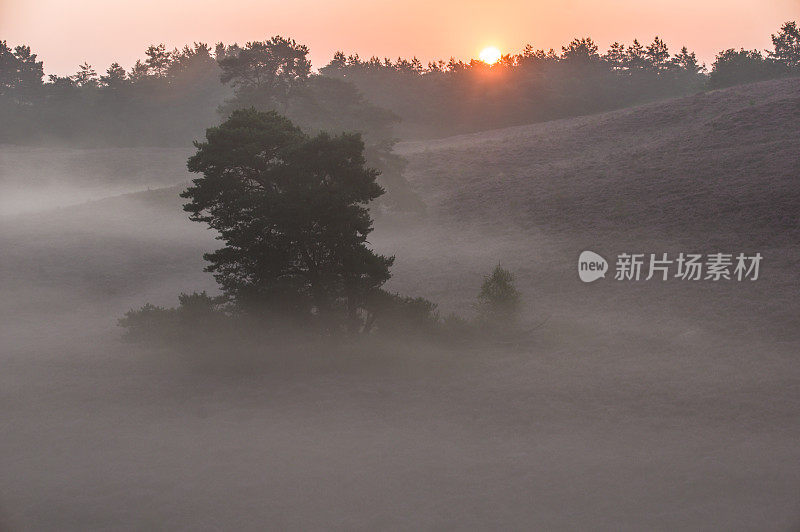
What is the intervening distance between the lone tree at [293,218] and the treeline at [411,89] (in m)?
60.9

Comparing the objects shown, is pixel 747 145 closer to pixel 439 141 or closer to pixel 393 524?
pixel 439 141

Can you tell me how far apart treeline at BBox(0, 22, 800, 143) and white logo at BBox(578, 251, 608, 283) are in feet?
182

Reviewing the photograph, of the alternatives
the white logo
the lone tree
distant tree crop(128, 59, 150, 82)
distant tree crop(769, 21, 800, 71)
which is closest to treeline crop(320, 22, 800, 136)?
distant tree crop(769, 21, 800, 71)

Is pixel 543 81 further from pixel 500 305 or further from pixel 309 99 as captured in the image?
pixel 500 305

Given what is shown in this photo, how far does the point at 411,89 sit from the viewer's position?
108 meters

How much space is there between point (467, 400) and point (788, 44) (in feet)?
333

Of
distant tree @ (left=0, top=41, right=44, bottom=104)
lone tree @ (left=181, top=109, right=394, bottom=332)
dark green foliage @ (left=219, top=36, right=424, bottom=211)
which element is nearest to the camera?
lone tree @ (left=181, top=109, right=394, bottom=332)

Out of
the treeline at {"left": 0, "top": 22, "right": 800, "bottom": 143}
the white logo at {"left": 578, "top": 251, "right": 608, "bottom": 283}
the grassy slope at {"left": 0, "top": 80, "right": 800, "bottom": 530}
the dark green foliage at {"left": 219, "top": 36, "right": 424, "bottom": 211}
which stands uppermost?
the treeline at {"left": 0, "top": 22, "right": 800, "bottom": 143}

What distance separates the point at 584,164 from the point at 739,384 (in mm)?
37413

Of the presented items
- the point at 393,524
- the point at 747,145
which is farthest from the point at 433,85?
the point at 393,524

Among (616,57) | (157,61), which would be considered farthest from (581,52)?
(157,61)

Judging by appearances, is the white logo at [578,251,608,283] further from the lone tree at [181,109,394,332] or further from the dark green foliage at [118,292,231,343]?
the dark green foliage at [118,292,231,343]

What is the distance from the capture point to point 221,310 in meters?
30.2

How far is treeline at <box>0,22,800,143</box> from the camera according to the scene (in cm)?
9638
